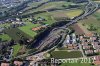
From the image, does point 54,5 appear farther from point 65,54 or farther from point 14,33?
point 65,54

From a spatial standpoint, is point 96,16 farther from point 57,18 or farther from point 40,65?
point 40,65

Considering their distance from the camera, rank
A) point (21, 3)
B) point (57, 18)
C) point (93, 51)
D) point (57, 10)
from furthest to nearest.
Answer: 1. point (21, 3)
2. point (57, 10)
3. point (57, 18)
4. point (93, 51)

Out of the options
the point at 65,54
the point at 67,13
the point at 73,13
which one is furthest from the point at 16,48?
the point at 73,13

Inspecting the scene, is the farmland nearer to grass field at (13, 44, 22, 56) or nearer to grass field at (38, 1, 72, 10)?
grass field at (13, 44, 22, 56)

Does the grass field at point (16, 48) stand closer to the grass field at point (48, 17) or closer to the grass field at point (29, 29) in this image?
the grass field at point (29, 29)

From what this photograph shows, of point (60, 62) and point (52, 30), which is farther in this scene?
point (52, 30)

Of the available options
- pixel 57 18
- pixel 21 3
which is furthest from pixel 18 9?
pixel 57 18

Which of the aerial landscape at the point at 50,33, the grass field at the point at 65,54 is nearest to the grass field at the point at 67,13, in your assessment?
the aerial landscape at the point at 50,33

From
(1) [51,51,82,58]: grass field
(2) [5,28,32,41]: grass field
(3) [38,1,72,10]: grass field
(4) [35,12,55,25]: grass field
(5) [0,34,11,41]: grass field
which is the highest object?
(3) [38,1,72,10]: grass field

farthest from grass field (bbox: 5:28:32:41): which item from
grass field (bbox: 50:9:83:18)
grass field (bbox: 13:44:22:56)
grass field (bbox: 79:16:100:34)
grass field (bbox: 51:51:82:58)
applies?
grass field (bbox: 79:16:100:34)
